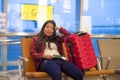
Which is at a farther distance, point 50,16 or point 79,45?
point 50,16

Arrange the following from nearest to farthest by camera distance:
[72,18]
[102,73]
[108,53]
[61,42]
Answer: [102,73] < [61,42] < [108,53] < [72,18]

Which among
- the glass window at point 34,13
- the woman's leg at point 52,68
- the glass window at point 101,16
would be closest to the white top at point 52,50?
the woman's leg at point 52,68

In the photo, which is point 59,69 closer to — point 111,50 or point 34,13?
point 111,50

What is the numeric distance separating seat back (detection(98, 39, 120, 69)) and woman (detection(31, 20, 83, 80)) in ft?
2.43

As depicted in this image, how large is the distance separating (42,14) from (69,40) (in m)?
1.88

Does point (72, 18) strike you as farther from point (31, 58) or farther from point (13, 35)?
point (31, 58)

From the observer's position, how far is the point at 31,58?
13.5ft

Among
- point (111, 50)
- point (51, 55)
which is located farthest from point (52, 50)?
point (111, 50)

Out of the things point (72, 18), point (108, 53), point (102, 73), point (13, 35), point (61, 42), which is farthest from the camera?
point (72, 18)

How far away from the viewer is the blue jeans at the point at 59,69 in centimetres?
370

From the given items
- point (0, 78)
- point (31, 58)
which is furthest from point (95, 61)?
point (0, 78)

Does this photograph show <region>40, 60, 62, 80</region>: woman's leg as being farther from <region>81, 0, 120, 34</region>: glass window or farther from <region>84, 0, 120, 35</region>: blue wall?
<region>84, 0, 120, 35</region>: blue wall

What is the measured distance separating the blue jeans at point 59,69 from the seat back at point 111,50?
0.98 meters

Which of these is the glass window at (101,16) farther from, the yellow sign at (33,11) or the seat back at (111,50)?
the seat back at (111,50)
